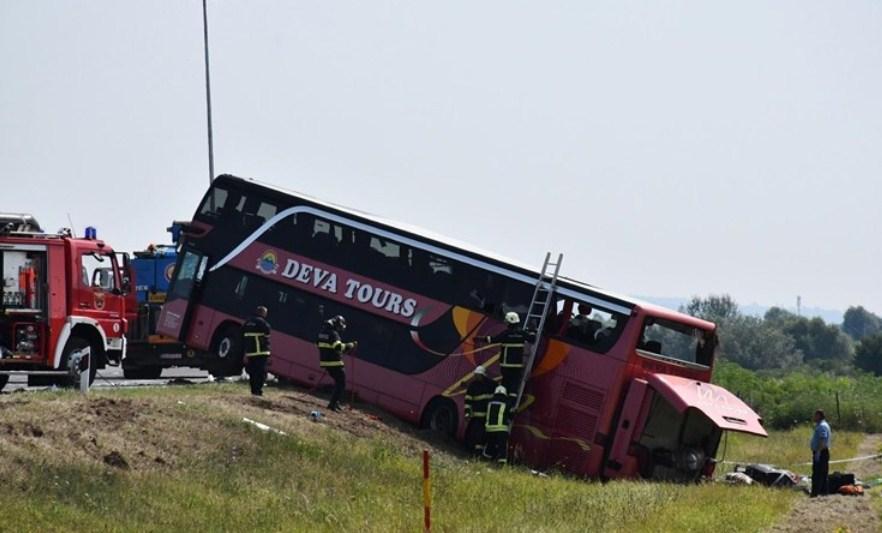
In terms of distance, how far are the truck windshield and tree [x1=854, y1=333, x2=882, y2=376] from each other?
9182 centimetres

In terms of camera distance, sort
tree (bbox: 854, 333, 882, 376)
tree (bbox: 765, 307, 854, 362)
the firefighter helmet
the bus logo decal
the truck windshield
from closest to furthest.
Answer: the firefighter helmet → the truck windshield → the bus logo decal → tree (bbox: 854, 333, 882, 376) → tree (bbox: 765, 307, 854, 362)

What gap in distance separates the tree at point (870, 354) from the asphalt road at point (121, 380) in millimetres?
85086

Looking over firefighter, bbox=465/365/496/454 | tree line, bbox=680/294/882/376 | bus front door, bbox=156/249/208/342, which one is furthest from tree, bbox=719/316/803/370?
firefighter, bbox=465/365/496/454

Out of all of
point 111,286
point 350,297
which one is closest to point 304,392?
point 350,297

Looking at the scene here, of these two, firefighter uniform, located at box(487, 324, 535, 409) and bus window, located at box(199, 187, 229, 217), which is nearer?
firefighter uniform, located at box(487, 324, 535, 409)

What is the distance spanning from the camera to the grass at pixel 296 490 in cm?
1786

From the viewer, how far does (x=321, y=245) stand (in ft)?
98.9

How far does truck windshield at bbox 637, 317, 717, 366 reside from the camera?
92.4 ft

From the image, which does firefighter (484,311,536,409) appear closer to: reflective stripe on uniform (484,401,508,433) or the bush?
reflective stripe on uniform (484,401,508,433)

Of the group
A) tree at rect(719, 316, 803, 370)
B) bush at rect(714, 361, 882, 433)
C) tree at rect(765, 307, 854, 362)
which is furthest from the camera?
tree at rect(765, 307, 854, 362)

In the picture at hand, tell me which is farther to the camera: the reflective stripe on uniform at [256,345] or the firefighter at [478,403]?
the firefighter at [478,403]

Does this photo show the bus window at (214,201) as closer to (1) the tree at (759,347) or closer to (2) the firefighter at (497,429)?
(2) the firefighter at (497,429)

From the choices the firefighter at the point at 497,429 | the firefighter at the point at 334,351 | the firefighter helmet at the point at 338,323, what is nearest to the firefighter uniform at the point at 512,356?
the firefighter at the point at 497,429

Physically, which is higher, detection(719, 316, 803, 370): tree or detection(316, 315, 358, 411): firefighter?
detection(316, 315, 358, 411): firefighter
